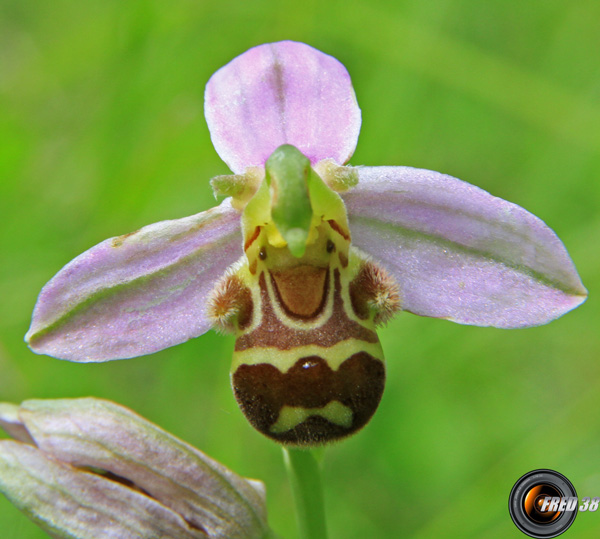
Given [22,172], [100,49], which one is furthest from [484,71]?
[22,172]

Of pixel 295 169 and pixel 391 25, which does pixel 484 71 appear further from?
pixel 295 169

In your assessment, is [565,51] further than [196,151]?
Yes

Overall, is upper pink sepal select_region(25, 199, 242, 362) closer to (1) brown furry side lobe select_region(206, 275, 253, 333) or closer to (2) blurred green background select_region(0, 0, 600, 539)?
(1) brown furry side lobe select_region(206, 275, 253, 333)

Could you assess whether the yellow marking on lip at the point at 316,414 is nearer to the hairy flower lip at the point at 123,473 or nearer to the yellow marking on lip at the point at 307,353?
the yellow marking on lip at the point at 307,353

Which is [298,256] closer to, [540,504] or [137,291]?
[137,291]

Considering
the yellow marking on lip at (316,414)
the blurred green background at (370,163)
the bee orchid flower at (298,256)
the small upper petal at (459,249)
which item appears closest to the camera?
the yellow marking on lip at (316,414)

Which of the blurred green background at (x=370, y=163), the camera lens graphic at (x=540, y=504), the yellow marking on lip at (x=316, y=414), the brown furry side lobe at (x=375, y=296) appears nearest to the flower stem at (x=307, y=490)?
the yellow marking on lip at (x=316, y=414)
